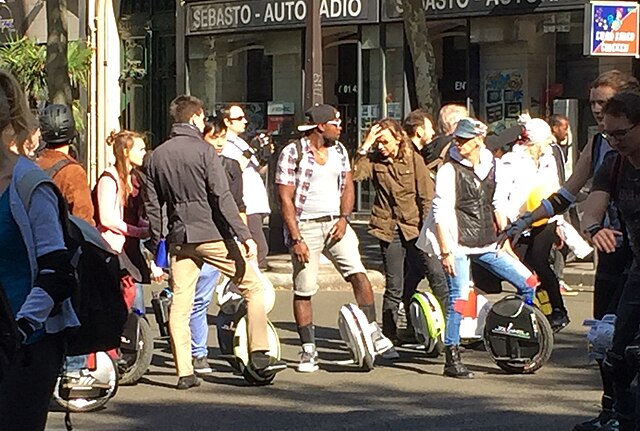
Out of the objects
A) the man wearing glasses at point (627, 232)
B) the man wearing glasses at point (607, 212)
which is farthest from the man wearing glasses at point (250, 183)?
the man wearing glasses at point (627, 232)

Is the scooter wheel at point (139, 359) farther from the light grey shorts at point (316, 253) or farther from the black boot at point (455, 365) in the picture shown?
the black boot at point (455, 365)

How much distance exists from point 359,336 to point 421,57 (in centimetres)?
977

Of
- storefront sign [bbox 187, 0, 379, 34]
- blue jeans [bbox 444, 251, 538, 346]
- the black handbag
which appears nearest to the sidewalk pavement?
blue jeans [bbox 444, 251, 538, 346]

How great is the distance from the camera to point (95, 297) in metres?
5.07

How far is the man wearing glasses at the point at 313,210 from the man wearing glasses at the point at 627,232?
3324mm

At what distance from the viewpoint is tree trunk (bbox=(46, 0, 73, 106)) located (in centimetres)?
2025

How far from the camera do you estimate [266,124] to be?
2764 centimetres

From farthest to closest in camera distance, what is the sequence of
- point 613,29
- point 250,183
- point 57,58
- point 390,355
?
point 57,58, point 613,29, point 250,183, point 390,355

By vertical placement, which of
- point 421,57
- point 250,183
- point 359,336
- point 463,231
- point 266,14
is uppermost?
point 266,14

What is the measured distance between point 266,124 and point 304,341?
1741cm

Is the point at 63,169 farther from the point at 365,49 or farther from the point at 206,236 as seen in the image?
the point at 365,49

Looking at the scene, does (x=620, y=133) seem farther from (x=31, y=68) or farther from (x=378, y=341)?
(x=31, y=68)

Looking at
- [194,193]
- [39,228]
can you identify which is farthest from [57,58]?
[39,228]

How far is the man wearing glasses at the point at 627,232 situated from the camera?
696cm
